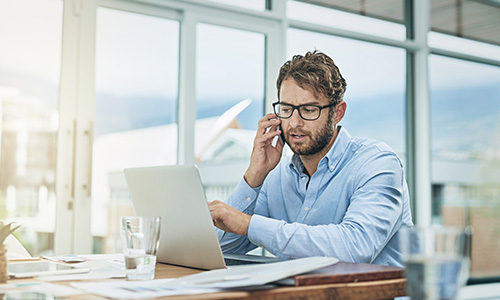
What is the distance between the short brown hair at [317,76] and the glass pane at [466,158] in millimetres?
2959

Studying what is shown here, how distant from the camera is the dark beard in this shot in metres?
1.82

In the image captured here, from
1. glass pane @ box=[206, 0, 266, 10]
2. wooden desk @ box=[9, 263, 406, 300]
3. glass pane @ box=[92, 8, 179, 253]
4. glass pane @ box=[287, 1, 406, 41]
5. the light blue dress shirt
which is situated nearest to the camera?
wooden desk @ box=[9, 263, 406, 300]

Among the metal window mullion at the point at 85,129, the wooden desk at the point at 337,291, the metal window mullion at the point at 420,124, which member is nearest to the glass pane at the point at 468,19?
the metal window mullion at the point at 420,124

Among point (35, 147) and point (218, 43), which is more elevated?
point (218, 43)

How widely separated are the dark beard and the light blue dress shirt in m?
0.04

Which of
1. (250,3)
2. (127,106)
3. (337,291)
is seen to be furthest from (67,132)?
(337,291)

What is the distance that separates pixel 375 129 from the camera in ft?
14.1

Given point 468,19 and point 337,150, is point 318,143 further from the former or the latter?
point 468,19

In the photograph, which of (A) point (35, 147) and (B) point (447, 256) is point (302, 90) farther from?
(A) point (35, 147)

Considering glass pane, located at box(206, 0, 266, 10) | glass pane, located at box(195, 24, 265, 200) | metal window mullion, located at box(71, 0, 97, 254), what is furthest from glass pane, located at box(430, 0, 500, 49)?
metal window mullion, located at box(71, 0, 97, 254)

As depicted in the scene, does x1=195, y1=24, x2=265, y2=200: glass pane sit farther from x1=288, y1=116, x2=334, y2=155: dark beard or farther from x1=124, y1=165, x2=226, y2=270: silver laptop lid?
x1=124, y1=165, x2=226, y2=270: silver laptop lid

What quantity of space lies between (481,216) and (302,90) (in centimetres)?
338

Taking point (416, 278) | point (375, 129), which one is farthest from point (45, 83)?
point (416, 278)

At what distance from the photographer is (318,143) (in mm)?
1826
